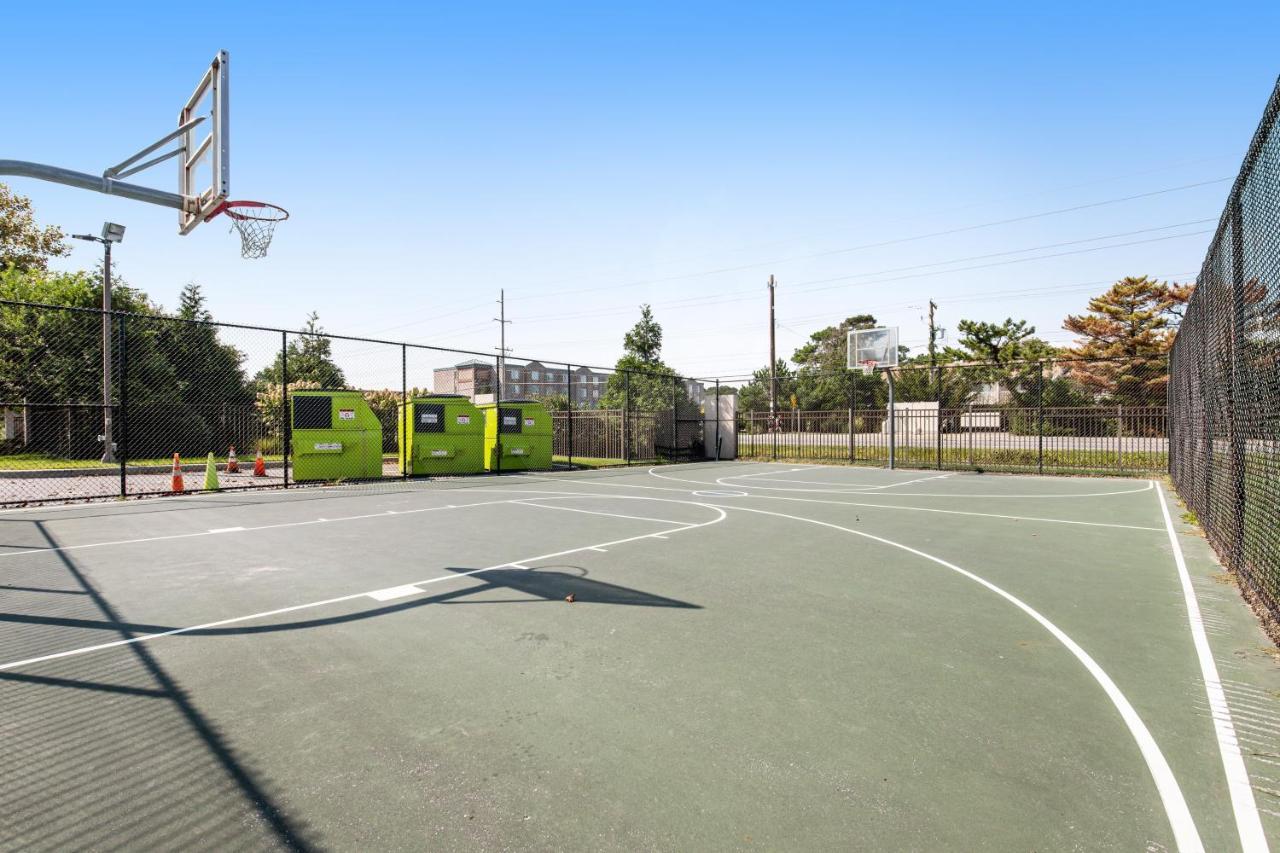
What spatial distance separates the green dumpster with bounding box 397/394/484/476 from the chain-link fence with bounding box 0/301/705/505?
4 cm

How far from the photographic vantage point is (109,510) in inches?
427

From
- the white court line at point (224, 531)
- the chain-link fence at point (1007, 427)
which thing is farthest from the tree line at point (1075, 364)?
the white court line at point (224, 531)

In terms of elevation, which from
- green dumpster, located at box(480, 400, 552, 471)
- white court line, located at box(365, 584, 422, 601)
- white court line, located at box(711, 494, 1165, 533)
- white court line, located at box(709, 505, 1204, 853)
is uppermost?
green dumpster, located at box(480, 400, 552, 471)

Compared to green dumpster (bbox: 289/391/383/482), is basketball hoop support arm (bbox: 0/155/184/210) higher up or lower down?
higher up

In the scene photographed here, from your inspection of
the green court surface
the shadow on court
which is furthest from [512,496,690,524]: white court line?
the shadow on court

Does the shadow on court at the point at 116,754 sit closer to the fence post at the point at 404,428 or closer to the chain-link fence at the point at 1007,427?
the fence post at the point at 404,428

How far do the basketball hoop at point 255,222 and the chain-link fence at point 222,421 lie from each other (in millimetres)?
2572

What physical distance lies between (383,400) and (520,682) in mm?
30864

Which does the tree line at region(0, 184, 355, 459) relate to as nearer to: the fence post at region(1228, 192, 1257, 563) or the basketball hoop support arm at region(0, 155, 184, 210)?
the basketball hoop support arm at region(0, 155, 184, 210)

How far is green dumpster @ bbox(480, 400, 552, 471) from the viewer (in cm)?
1992

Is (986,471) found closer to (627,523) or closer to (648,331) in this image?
(627,523)

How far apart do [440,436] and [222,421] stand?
15323mm

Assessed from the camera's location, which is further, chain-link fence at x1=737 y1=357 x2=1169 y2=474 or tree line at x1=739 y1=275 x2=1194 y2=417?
tree line at x1=739 y1=275 x2=1194 y2=417

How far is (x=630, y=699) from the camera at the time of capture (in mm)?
3412
